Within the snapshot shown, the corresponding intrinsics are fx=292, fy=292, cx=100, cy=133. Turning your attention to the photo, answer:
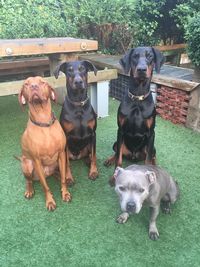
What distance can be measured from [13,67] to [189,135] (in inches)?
139

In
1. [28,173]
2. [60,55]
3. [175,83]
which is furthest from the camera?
[60,55]

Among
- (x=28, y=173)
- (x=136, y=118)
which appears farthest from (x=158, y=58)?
(x=28, y=173)

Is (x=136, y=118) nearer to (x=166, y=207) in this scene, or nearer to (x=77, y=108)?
(x=77, y=108)

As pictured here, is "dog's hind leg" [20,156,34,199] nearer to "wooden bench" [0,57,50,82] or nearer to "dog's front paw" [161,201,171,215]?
"dog's front paw" [161,201,171,215]

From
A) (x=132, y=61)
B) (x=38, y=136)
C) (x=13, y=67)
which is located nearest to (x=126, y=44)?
(x=13, y=67)

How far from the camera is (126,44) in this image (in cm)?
661

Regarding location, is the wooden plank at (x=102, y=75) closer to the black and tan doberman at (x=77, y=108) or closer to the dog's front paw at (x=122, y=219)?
the black and tan doberman at (x=77, y=108)

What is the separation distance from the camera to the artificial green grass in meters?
2.32

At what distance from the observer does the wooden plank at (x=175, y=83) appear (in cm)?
420

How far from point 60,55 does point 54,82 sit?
0.71 meters

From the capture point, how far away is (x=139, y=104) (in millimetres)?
3076

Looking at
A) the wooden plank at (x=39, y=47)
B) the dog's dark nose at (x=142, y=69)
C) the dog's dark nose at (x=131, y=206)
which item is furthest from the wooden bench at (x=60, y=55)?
the dog's dark nose at (x=131, y=206)

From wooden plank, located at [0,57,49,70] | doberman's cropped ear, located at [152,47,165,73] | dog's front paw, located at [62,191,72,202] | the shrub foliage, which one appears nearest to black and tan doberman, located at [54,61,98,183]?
dog's front paw, located at [62,191,72,202]

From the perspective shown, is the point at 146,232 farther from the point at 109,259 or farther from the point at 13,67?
the point at 13,67
